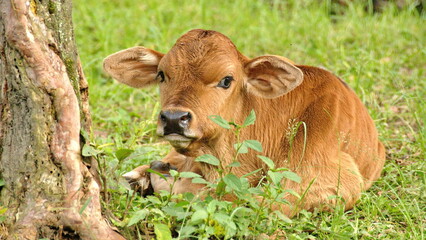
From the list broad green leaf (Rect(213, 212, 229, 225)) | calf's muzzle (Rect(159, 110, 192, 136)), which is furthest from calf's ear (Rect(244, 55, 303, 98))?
broad green leaf (Rect(213, 212, 229, 225))

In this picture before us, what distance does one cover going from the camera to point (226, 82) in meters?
5.39

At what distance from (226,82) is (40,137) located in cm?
162

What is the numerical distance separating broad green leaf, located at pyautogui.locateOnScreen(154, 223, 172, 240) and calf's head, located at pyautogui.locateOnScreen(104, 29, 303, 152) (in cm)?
77

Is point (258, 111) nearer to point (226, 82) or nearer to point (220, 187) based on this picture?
point (226, 82)

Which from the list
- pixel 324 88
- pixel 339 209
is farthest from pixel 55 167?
pixel 324 88

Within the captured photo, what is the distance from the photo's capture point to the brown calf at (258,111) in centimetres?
525

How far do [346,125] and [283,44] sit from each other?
3.99 m

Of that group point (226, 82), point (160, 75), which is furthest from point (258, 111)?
point (160, 75)

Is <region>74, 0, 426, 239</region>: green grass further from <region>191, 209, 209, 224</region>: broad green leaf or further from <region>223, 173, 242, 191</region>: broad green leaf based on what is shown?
<region>223, 173, 242, 191</region>: broad green leaf

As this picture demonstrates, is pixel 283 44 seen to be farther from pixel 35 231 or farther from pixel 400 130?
pixel 35 231

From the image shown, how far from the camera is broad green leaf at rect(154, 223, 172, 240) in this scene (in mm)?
4359

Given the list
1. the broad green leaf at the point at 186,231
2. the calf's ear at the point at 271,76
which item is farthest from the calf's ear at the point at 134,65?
the broad green leaf at the point at 186,231

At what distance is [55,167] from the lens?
436 centimetres

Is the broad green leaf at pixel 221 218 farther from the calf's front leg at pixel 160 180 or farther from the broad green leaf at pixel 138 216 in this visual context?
the calf's front leg at pixel 160 180
